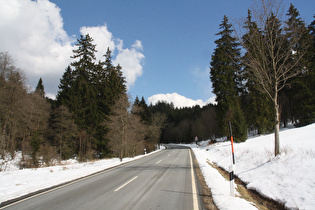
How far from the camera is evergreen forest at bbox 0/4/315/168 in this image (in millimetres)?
10539

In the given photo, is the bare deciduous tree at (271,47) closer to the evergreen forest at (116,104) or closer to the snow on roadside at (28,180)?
the evergreen forest at (116,104)


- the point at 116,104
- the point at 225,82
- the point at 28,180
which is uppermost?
the point at 225,82

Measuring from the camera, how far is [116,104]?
2108 cm

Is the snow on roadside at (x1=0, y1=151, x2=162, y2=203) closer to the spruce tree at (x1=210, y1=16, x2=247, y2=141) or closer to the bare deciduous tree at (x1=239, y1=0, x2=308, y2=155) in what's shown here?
the bare deciduous tree at (x1=239, y1=0, x2=308, y2=155)

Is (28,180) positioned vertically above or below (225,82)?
below

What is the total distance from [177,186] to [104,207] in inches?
122

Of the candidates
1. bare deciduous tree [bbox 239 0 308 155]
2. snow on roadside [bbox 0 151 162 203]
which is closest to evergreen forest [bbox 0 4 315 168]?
bare deciduous tree [bbox 239 0 308 155]

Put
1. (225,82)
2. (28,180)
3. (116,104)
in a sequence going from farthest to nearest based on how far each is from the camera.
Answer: (225,82) → (116,104) → (28,180)

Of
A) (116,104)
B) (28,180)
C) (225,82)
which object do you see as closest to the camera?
(28,180)

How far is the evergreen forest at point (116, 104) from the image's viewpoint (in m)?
10.5

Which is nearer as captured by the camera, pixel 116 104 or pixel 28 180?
pixel 28 180

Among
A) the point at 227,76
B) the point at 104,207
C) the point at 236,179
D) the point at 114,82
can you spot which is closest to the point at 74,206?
the point at 104,207

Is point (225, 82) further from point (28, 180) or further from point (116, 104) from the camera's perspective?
point (28, 180)

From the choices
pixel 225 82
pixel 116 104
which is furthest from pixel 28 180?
pixel 225 82
